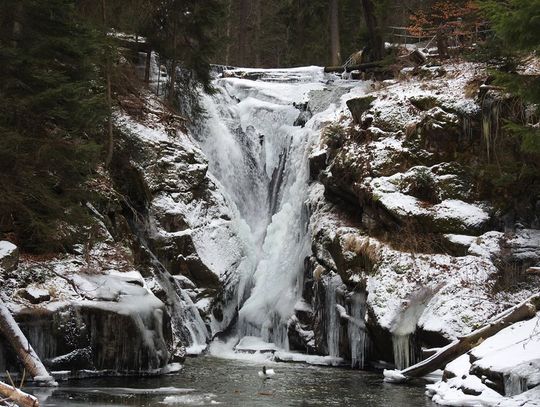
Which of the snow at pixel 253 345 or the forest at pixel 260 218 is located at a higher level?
the forest at pixel 260 218

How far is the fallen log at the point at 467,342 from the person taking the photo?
10664 mm

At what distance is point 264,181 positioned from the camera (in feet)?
71.6

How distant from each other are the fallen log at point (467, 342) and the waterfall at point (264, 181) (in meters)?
4.97

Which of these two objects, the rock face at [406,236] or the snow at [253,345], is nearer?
the rock face at [406,236]

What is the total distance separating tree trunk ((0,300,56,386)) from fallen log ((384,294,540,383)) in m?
6.49

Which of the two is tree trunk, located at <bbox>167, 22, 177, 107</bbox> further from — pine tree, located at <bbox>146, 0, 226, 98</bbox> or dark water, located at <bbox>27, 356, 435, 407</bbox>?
dark water, located at <bbox>27, 356, 435, 407</bbox>

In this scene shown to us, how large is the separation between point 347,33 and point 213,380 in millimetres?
26014

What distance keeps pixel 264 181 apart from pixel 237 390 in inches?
447

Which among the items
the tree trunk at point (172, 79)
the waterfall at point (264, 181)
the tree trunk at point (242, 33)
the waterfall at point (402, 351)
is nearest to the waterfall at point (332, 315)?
the waterfall at point (264, 181)

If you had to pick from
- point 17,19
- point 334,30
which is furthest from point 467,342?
point 334,30

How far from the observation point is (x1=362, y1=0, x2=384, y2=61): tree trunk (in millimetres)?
22703

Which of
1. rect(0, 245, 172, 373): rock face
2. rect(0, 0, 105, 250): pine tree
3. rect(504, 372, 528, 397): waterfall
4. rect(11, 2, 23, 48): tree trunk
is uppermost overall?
rect(11, 2, 23, 48): tree trunk

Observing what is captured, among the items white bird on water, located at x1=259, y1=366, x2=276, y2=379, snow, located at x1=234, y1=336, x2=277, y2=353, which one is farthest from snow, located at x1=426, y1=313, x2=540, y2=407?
snow, located at x1=234, y1=336, x2=277, y2=353

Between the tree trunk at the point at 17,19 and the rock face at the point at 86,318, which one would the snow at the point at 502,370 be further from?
the tree trunk at the point at 17,19
